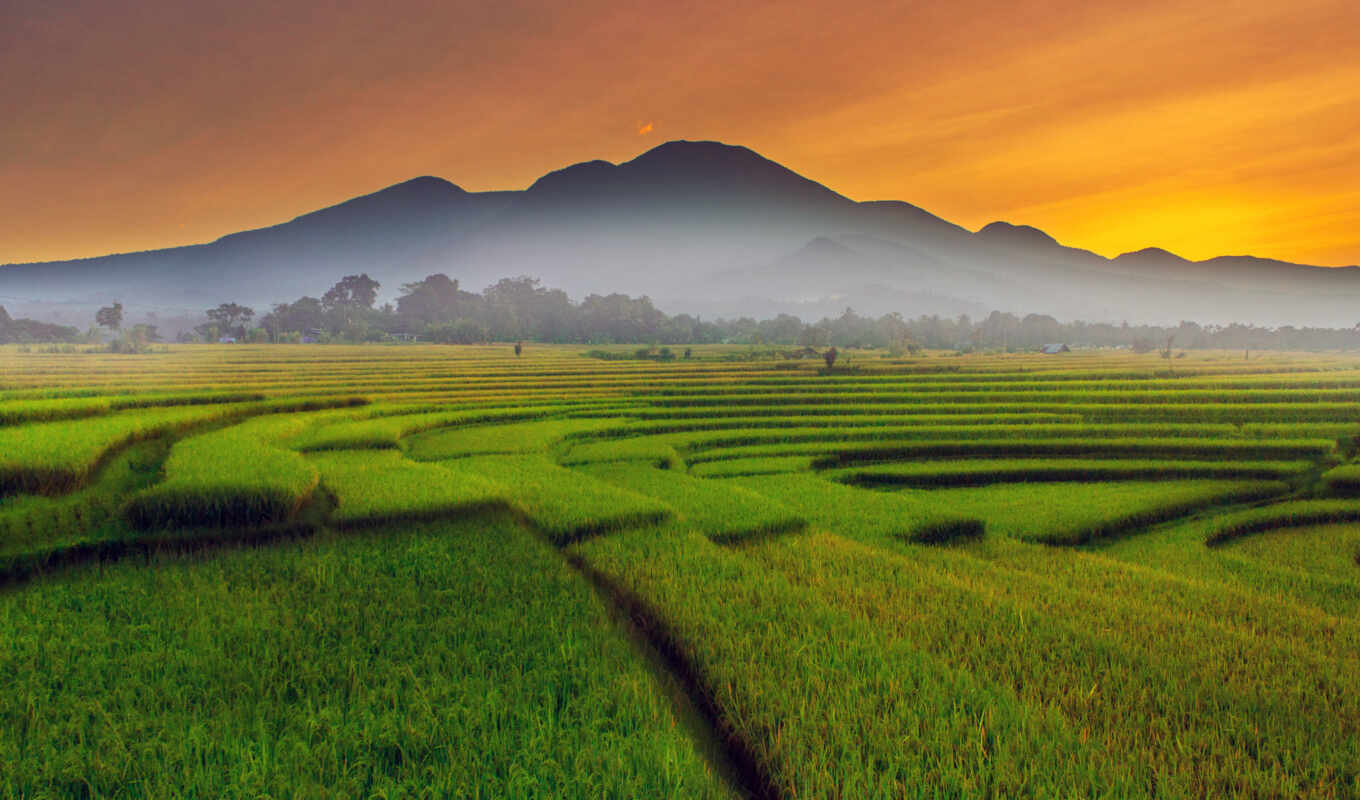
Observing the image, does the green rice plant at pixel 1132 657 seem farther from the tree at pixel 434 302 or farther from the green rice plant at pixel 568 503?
the tree at pixel 434 302

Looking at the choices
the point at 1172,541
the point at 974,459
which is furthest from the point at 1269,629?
the point at 974,459

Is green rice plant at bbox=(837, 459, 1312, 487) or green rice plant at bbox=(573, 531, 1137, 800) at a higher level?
green rice plant at bbox=(573, 531, 1137, 800)

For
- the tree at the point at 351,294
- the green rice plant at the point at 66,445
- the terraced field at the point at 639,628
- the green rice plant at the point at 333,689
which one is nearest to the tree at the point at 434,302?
the tree at the point at 351,294

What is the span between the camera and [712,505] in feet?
33.1

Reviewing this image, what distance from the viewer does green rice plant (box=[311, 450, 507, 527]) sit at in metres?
8.84

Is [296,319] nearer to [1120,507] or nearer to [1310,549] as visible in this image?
[1120,507]

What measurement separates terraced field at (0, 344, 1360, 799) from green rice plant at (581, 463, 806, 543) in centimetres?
10

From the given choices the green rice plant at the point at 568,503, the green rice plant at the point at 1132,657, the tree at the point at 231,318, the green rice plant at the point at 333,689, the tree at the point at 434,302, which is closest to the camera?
the green rice plant at the point at 333,689

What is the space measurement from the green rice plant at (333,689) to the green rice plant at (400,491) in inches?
81.5

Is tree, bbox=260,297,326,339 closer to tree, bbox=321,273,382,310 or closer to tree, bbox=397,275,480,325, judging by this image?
tree, bbox=321,273,382,310

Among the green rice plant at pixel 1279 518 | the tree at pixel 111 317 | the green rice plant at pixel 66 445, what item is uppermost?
the tree at pixel 111 317

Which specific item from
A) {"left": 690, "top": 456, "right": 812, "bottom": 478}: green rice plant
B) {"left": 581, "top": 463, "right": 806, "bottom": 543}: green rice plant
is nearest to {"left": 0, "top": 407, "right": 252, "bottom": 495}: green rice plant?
{"left": 581, "top": 463, "right": 806, "bottom": 543}: green rice plant

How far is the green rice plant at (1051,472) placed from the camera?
49.9 feet

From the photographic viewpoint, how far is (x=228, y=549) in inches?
299
